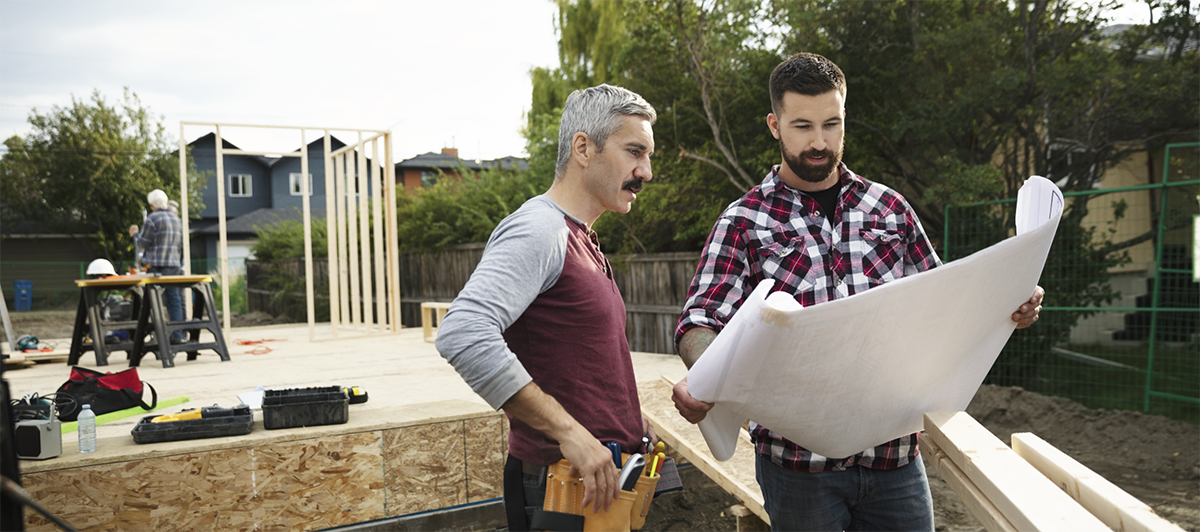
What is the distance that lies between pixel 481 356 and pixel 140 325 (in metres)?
6.71

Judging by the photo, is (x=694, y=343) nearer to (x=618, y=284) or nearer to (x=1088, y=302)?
(x=1088, y=302)

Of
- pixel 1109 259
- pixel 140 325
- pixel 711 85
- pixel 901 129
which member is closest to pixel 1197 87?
pixel 1109 259

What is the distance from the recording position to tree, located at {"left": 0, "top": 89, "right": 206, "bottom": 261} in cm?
2522

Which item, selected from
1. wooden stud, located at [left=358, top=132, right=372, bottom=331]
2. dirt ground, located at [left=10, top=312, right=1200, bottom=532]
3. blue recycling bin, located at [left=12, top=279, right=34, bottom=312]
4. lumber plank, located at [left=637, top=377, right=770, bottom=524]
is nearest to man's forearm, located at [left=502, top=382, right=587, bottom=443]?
lumber plank, located at [left=637, top=377, right=770, bottom=524]

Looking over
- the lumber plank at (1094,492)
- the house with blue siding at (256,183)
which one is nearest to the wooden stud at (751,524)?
the lumber plank at (1094,492)

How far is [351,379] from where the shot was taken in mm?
5766

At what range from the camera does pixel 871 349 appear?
140 cm

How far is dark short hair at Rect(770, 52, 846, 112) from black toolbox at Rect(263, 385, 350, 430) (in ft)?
9.34

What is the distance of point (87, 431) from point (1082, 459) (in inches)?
232

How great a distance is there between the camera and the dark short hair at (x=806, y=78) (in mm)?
1733

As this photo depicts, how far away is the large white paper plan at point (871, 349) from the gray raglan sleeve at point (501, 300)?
1.20ft

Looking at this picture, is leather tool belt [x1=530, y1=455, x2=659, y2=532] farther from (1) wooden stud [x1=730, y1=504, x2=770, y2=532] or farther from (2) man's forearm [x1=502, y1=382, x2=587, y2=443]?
(1) wooden stud [x1=730, y1=504, x2=770, y2=532]

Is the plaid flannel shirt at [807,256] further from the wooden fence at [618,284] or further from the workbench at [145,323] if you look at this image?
the workbench at [145,323]

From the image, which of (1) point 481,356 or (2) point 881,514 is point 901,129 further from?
(1) point 481,356
